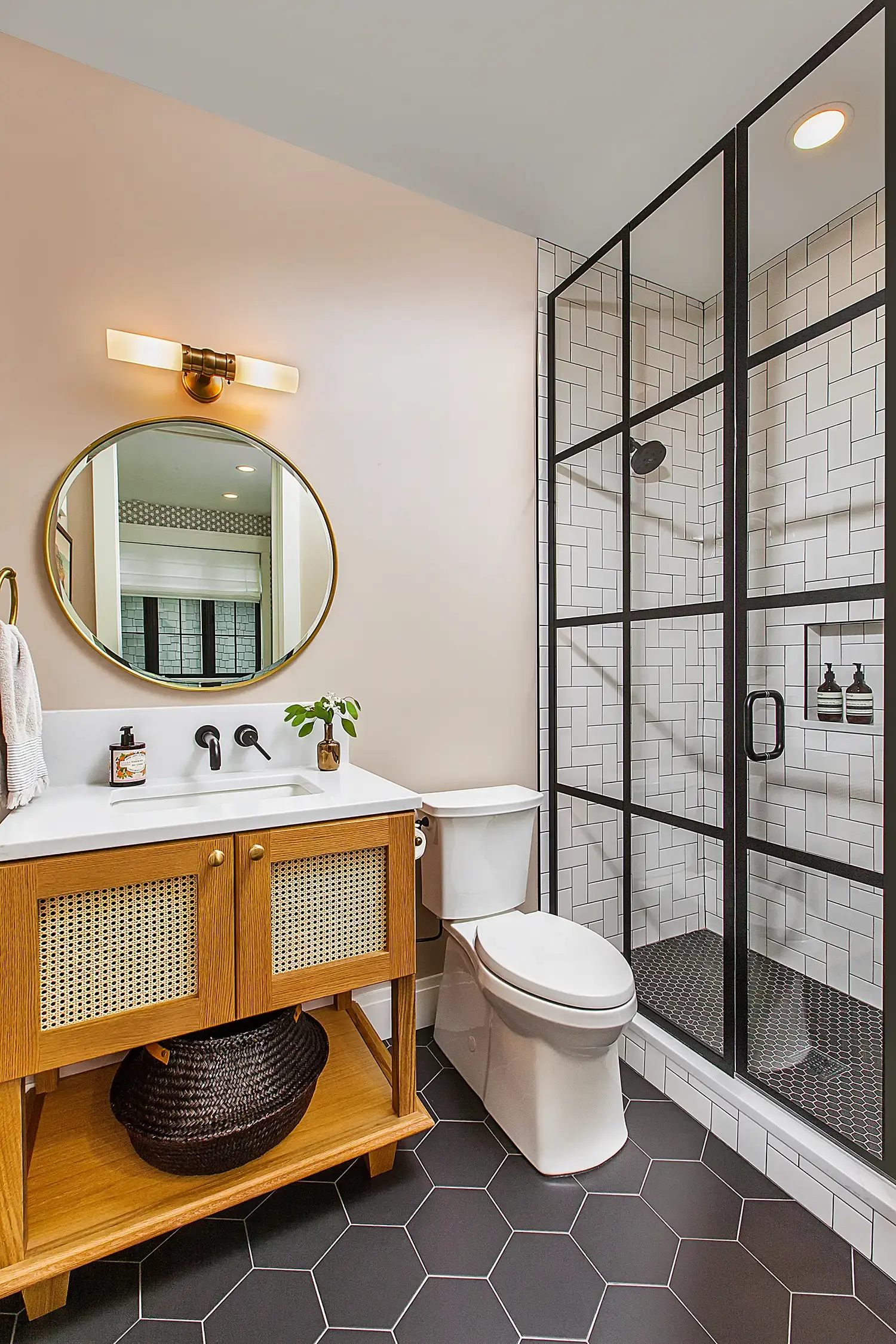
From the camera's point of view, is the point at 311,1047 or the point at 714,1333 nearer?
the point at 714,1333

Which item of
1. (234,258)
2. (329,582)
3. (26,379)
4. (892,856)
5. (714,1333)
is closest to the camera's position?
(714,1333)

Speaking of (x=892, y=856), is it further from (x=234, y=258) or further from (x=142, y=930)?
(x=234, y=258)

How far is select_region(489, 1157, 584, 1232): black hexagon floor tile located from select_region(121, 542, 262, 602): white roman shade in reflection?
5.14 ft

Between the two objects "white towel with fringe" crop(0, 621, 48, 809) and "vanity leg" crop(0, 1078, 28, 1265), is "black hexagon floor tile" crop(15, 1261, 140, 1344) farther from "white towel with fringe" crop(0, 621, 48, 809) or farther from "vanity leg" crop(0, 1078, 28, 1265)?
"white towel with fringe" crop(0, 621, 48, 809)

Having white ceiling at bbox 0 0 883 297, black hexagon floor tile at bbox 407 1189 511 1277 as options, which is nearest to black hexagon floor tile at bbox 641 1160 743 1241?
black hexagon floor tile at bbox 407 1189 511 1277

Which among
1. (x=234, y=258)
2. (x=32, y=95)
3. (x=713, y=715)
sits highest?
(x=32, y=95)

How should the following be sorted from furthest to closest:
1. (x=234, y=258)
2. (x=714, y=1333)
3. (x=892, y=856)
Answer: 1. (x=234, y=258)
2. (x=892, y=856)
3. (x=714, y=1333)

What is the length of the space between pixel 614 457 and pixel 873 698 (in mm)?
1089

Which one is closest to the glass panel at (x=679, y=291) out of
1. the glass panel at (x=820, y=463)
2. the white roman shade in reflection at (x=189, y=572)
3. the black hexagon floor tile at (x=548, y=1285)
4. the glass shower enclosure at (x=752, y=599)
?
the glass shower enclosure at (x=752, y=599)

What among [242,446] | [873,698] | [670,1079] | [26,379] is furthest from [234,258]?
[670,1079]

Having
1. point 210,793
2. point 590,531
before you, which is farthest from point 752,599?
point 210,793

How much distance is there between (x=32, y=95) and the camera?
1.63 m

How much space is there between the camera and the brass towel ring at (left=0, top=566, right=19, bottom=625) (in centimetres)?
143

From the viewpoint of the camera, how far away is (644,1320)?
1.19 m
